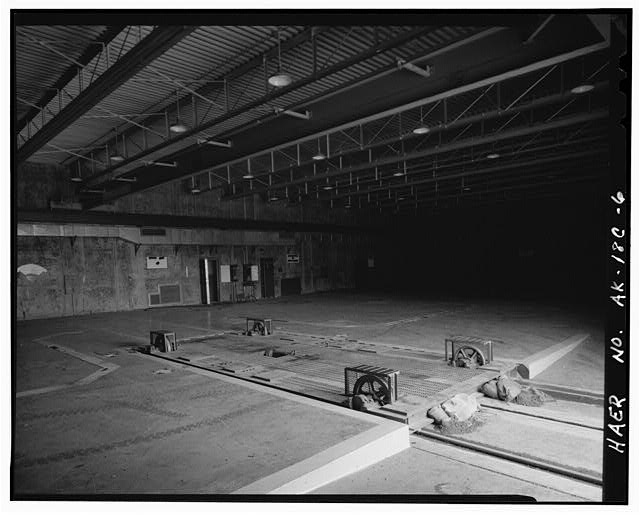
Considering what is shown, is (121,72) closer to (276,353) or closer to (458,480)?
(276,353)

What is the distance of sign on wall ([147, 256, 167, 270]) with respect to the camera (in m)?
21.1

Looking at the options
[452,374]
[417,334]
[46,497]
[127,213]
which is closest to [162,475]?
[46,497]

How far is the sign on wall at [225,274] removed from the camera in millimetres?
23906

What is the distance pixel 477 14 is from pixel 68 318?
18.7m

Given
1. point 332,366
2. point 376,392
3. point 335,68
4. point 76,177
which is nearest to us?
point 376,392

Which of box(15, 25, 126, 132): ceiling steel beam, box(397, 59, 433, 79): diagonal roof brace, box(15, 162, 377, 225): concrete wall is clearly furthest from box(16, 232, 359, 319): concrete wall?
box(397, 59, 433, 79): diagonal roof brace

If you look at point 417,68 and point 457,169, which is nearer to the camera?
point 417,68

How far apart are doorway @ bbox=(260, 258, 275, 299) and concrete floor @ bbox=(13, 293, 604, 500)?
1324 cm

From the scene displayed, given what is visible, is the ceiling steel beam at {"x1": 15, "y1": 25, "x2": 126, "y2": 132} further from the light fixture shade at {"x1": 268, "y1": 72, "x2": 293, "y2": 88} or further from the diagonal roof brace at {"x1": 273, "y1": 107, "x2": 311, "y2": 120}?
the diagonal roof brace at {"x1": 273, "y1": 107, "x2": 311, "y2": 120}

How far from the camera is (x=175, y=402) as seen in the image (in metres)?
6.71

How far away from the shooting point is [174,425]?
575 cm

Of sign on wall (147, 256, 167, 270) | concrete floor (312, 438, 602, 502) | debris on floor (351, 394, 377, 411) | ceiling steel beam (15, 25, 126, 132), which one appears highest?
ceiling steel beam (15, 25, 126, 132)

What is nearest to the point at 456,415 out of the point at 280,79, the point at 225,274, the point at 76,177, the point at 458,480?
the point at 458,480

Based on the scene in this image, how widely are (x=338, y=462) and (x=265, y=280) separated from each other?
2190 cm
